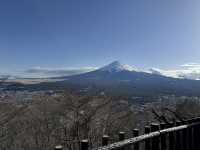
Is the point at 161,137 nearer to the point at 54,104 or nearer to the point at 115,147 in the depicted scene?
the point at 115,147

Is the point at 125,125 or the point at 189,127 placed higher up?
the point at 189,127

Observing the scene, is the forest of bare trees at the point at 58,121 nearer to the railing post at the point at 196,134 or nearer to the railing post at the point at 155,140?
the railing post at the point at 196,134

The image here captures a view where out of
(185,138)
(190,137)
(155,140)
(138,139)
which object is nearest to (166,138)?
(155,140)

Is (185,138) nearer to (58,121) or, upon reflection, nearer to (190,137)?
(190,137)

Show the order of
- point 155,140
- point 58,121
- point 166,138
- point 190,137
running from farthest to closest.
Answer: point 58,121, point 190,137, point 166,138, point 155,140

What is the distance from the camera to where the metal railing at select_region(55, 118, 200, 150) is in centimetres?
391

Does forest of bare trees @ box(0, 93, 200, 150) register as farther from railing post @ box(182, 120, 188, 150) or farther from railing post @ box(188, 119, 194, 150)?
railing post @ box(182, 120, 188, 150)

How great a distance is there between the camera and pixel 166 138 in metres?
4.93

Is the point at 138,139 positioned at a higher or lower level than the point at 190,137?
higher

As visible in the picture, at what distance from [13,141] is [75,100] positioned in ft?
16.7

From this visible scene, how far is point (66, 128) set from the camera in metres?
16.2

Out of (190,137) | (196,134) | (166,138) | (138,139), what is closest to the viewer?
(138,139)

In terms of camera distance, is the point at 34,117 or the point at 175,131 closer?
the point at 175,131

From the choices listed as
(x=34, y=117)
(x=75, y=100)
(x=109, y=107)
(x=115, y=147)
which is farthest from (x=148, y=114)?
(x=115, y=147)
